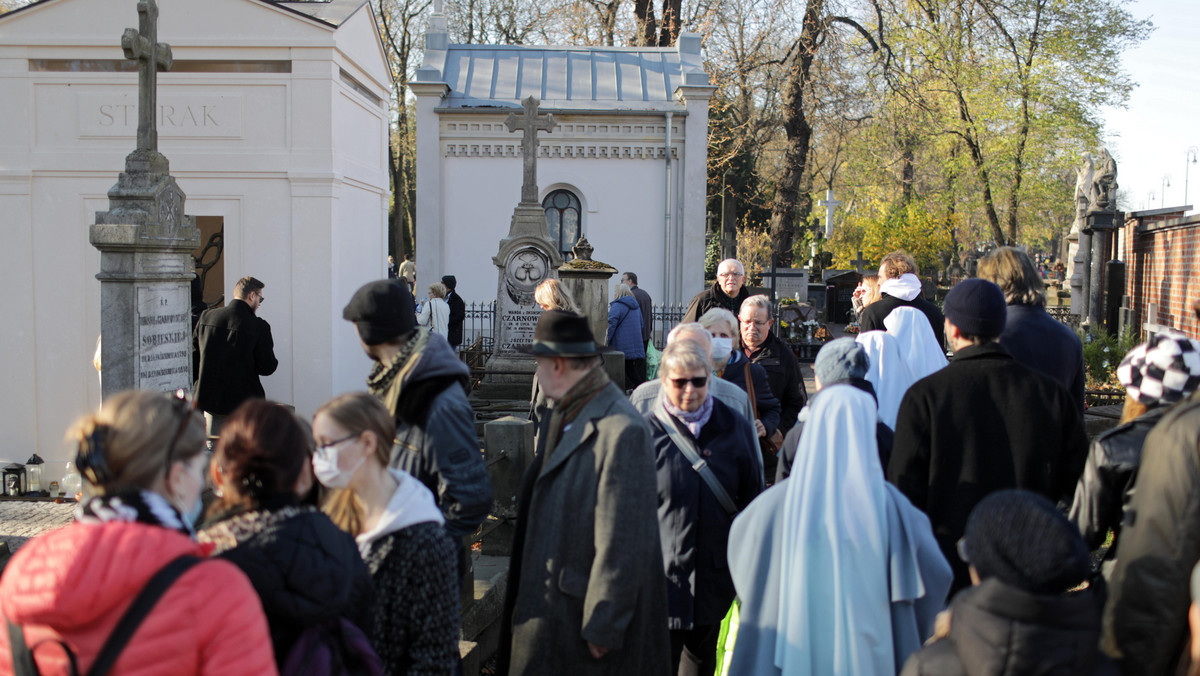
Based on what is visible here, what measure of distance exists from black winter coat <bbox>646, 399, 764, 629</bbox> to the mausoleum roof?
54.8ft

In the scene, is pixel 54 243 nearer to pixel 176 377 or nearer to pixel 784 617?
pixel 176 377

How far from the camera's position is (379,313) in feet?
10.8

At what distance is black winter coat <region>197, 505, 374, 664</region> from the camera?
7.09 ft

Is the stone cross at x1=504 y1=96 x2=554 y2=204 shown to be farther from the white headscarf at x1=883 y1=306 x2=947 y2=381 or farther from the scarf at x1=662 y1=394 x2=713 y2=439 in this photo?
the scarf at x1=662 y1=394 x2=713 y2=439

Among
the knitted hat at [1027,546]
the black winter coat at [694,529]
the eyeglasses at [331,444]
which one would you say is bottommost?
the black winter coat at [694,529]

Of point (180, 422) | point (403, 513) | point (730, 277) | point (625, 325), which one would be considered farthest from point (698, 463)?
point (625, 325)

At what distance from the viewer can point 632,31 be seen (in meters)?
26.8

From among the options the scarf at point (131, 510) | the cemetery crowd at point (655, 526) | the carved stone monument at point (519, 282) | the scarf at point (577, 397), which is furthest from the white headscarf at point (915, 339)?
the carved stone monument at point (519, 282)

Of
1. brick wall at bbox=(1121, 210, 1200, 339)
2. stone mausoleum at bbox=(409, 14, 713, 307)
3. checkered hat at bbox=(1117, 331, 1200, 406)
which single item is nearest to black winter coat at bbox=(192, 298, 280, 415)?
checkered hat at bbox=(1117, 331, 1200, 406)

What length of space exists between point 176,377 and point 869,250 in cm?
2393

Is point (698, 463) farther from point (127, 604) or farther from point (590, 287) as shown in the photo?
point (590, 287)

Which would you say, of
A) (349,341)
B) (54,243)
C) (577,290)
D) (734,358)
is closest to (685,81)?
(577,290)

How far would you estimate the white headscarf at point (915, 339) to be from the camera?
17.3 ft

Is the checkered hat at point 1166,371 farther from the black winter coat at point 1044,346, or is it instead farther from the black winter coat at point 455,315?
the black winter coat at point 455,315
